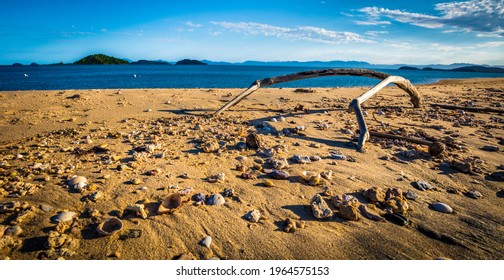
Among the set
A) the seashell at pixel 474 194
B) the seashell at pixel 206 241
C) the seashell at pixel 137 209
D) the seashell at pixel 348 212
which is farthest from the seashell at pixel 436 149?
the seashell at pixel 137 209

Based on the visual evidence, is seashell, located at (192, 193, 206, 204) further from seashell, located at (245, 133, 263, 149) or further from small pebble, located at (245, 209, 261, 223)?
seashell, located at (245, 133, 263, 149)

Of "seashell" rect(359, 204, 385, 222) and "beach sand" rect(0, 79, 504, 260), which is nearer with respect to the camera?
"beach sand" rect(0, 79, 504, 260)

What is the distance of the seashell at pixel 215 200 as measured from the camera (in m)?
2.33

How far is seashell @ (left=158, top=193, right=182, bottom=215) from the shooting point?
7.02 ft

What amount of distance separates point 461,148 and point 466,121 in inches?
99.3

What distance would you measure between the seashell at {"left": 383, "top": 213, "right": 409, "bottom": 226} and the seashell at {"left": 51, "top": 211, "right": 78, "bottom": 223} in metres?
2.76

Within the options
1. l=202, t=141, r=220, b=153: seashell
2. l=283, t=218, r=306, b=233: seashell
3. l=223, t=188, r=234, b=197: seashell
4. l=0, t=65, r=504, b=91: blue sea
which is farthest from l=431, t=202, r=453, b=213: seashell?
l=0, t=65, r=504, b=91: blue sea

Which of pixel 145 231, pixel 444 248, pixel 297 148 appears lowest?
pixel 444 248

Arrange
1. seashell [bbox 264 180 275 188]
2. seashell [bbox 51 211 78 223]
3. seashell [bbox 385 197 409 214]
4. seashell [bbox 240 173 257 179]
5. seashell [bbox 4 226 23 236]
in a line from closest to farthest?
seashell [bbox 4 226 23 236], seashell [bbox 51 211 78 223], seashell [bbox 385 197 409 214], seashell [bbox 264 180 275 188], seashell [bbox 240 173 257 179]

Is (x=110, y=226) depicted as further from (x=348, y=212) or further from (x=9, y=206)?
(x=348, y=212)

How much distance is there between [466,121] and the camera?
18.8 ft

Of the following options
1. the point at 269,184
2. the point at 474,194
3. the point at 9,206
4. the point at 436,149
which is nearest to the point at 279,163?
the point at 269,184

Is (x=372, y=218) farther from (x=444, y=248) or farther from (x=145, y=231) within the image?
(x=145, y=231)
